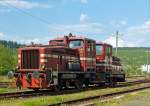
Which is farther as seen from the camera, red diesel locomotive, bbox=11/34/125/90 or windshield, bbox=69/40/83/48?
windshield, bbox=69/40/83/48

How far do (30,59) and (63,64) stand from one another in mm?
2389

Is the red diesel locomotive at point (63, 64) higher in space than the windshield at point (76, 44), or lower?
lower

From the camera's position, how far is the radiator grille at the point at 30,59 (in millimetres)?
23692

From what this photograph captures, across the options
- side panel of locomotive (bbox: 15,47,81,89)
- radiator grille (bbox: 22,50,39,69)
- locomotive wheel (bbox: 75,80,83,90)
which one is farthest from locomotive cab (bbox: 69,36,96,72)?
radiator grille (bbox: 22,50,39,69)

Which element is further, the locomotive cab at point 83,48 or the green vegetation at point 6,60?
the green vegetation at point 6,60

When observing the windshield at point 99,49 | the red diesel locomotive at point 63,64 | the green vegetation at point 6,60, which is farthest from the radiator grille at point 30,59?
the green vegetation at point 6,60

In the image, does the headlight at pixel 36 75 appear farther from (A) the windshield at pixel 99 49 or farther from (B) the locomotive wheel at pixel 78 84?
(A) the windshield at pixel 99 49

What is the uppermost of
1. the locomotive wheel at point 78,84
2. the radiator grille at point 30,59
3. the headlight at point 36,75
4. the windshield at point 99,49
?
the windshield at point 99,49

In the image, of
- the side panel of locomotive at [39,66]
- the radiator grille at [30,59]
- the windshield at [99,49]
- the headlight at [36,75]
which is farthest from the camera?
the windshield at [99,49]

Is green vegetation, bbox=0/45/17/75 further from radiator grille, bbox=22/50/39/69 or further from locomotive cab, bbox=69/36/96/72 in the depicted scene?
radiator grille, bbox=22/50/39/69

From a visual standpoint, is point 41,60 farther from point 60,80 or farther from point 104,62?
point 104,62

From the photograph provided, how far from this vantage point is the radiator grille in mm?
23692

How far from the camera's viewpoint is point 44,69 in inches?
907

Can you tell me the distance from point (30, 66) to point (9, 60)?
2628 inches
